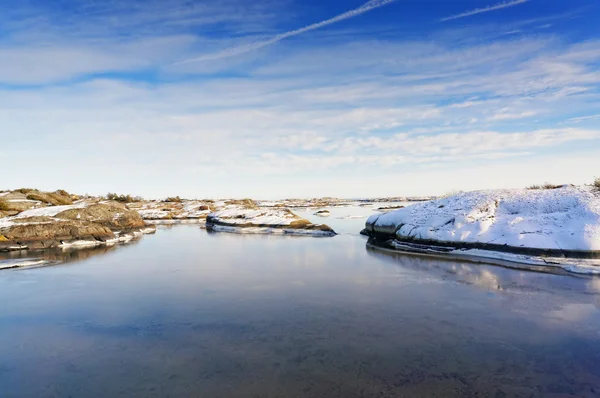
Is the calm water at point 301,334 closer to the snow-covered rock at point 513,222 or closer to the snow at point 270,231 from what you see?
the snow-covered rock at point 513,222

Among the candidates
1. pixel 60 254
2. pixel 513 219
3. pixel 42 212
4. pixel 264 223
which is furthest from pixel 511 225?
pixel 42 212

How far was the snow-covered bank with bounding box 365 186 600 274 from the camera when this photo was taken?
1842 centimetres

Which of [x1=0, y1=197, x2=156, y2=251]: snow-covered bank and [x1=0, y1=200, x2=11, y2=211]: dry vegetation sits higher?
[x1=0, y1=200, x2=11, y2=211]: dry vegetation

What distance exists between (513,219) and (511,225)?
0.64m

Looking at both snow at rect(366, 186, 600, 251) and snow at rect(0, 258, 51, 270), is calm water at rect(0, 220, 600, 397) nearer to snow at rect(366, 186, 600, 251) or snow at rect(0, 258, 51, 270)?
snow at rect(0, 258, 51, 270)

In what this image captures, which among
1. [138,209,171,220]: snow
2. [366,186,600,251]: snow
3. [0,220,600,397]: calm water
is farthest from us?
[138,209,171,220]: snow

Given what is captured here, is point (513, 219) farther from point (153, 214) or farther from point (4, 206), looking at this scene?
point (153, 214)

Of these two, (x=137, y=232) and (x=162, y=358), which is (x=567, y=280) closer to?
(x=162, y=358)

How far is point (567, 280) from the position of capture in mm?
14438

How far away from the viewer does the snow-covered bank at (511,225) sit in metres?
18.4

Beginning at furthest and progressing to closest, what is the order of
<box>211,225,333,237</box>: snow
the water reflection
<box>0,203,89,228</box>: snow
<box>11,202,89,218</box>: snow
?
<box>211,225,333,237</box>: snow < <box>11,202,89,218</box>: snow < <box>0,203,89,228</box>: snow < the water reflection

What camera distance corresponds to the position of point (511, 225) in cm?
2106

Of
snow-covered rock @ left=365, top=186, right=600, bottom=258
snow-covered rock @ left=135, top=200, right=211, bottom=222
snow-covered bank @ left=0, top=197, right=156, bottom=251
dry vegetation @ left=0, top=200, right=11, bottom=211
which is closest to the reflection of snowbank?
snow-covered bank @ left=0, top=197, right=156, bottom=251

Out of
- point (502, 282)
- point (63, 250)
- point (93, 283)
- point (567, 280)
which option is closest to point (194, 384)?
point (93, 283)
